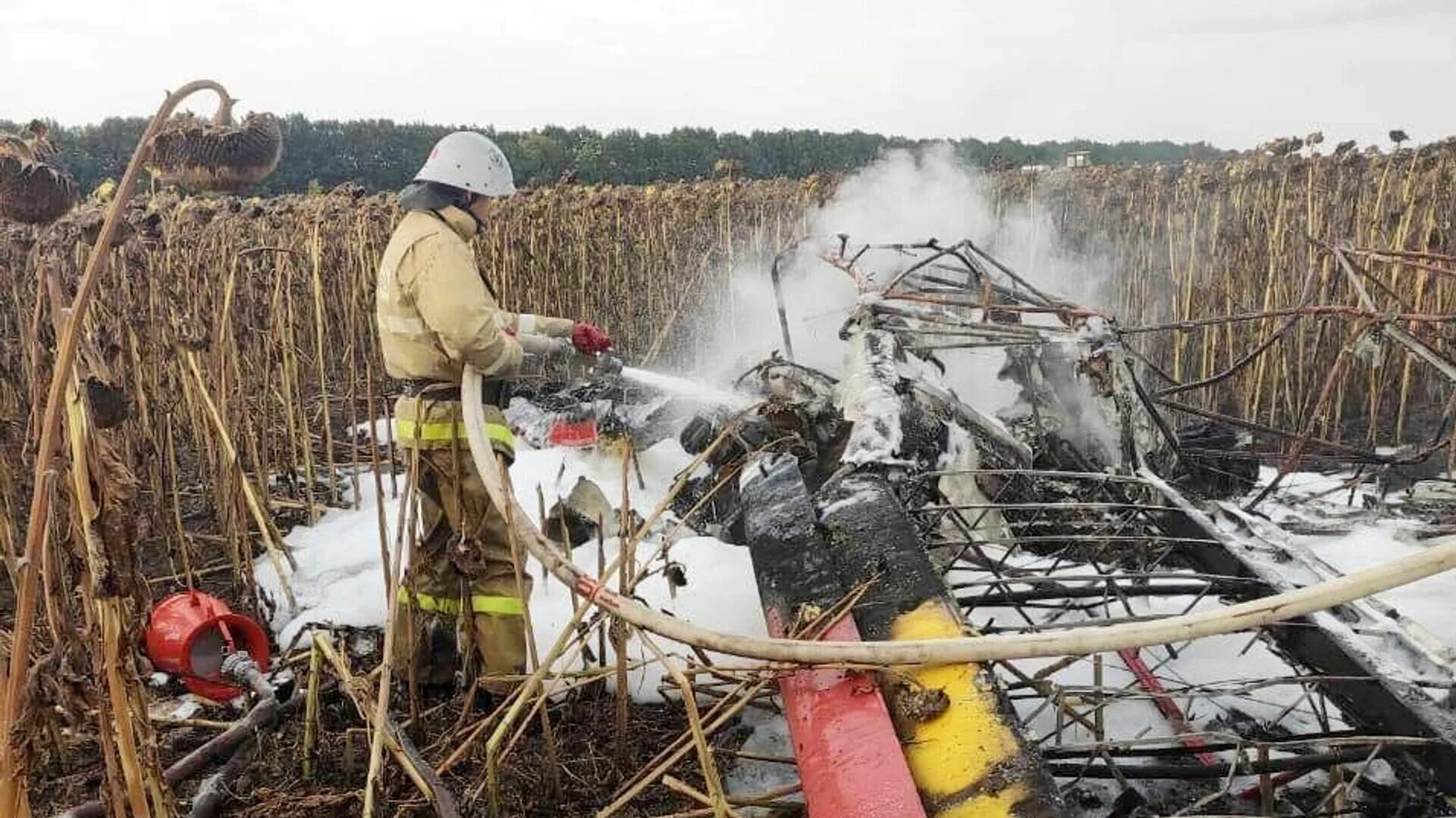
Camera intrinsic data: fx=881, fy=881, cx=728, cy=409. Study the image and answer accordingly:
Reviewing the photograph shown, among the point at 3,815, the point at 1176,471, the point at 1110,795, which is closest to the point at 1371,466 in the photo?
the point at 1176,471

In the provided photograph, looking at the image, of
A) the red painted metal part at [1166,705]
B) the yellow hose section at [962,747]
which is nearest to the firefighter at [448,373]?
the yellow hose section at [962,747]

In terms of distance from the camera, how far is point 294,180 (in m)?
29.9

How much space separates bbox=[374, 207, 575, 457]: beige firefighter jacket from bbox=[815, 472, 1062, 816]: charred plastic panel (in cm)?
144

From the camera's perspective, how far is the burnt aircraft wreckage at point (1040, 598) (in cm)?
200

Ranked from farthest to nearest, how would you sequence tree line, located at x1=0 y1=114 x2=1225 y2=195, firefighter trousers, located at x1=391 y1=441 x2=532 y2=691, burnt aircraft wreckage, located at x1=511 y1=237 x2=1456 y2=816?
tree line, located at x1=0 y1=114 x2=1225 y2=195 < firefighter trousers, located at x1=391 y1=441 x2=532 y2=691 < burnt aircraft wreckage, located at x1=511 y1=237 x2=1456 y2=816

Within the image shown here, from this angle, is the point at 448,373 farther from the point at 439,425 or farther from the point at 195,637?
the point at 195,637

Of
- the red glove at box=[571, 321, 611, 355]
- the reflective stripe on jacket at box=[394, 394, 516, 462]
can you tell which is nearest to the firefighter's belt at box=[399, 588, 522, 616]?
the reflective stripe on jacket at box=[394, 394, 516, 462]

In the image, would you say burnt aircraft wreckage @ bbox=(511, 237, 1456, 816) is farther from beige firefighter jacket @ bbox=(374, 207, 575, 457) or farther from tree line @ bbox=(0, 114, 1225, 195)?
tree line @ bbox=(0, 114, 1225, 195)

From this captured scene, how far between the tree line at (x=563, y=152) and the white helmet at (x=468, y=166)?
13.5 m

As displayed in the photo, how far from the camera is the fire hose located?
1414 millimetres

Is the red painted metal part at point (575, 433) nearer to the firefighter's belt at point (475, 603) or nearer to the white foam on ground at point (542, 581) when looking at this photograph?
the white foam on ground at point (542, 581)

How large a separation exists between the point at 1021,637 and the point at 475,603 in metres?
2.26

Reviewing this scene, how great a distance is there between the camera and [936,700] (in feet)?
6.57

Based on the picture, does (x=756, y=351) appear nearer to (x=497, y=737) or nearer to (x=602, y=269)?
(x=602, y=269)
